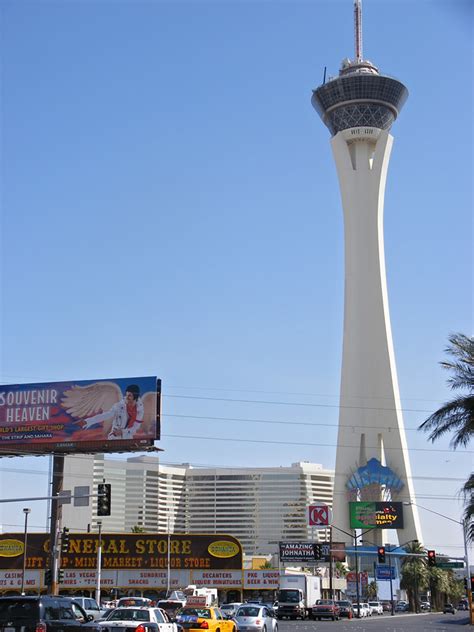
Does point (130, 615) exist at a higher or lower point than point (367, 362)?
lower

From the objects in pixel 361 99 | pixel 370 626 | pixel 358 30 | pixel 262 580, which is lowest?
pixel 370 626

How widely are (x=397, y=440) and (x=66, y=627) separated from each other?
121504 millimetres

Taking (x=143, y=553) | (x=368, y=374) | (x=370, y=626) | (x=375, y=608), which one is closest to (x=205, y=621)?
(x=370, y=626)

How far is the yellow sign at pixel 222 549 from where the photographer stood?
268 feet

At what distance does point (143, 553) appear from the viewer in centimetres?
8244

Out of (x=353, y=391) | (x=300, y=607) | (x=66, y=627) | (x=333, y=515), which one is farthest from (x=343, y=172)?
(x=66, y=627)

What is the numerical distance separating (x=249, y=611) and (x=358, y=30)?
138597 mm

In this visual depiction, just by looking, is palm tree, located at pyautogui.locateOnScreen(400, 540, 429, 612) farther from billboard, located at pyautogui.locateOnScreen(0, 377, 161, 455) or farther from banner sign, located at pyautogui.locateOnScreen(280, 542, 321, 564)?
billboard, located at pyautogui.locateOnScreen(0, 377, 161, 455)

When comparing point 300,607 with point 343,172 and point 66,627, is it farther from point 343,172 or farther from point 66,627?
point 343,172

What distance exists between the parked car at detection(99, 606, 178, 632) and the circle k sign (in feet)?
317

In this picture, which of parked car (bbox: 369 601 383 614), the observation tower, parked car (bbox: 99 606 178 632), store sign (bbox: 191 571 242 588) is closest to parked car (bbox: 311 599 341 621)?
store sign (bbox: 191 571 242 588)

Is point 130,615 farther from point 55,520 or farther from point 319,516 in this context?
point 319,516

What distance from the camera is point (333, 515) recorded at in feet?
471

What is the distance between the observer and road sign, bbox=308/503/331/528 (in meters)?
123
